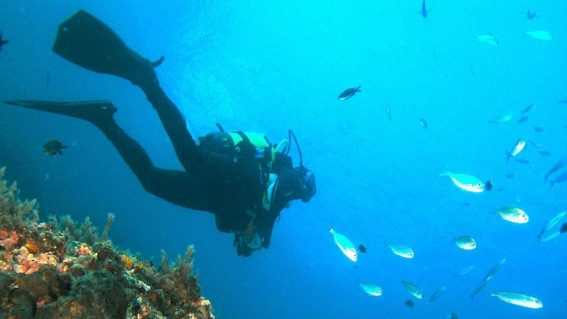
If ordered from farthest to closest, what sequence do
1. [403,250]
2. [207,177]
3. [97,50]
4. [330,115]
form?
[330,115]
[403,250]
[207,177]
[97,50]

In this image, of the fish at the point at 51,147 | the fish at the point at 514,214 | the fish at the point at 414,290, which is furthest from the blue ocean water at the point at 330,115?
the fish at the point at 514,214

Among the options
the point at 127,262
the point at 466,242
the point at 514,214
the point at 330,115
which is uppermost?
the point at 330,115

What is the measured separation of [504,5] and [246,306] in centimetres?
4787

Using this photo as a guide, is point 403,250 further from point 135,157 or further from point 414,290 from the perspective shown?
point 135,157

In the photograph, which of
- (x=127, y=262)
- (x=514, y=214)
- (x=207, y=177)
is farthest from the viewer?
(x=514, y=214)

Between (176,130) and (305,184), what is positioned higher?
(176,130)

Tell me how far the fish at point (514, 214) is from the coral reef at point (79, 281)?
25.3ft

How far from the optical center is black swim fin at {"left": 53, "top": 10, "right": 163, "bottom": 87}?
19.6 ft

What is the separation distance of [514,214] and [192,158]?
719 centimetres

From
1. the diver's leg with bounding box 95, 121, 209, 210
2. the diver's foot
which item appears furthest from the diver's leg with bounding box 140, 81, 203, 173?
the diver's foot

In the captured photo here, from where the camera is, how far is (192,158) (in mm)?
6254

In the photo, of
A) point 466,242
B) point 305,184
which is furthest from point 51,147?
point 466,242

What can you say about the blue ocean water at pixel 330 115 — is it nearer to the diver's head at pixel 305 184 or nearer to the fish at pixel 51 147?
the fish at pixel 51 147

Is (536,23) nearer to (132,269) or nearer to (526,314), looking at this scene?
(132,269)
